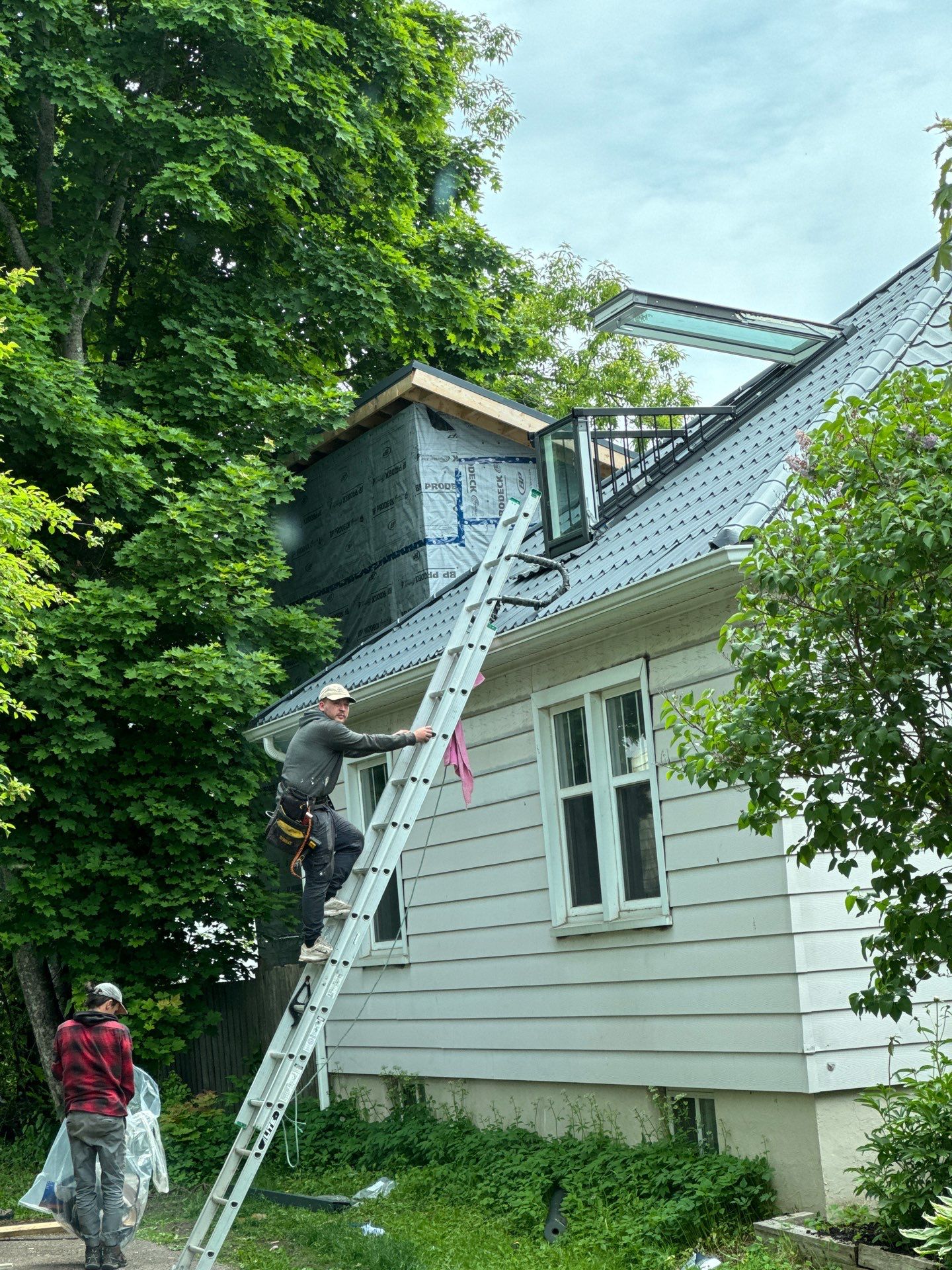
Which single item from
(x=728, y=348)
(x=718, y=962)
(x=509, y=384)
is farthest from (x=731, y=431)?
(x=509, y=384)

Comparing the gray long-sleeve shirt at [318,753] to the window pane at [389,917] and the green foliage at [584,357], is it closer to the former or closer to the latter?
the window pane at [389,917]

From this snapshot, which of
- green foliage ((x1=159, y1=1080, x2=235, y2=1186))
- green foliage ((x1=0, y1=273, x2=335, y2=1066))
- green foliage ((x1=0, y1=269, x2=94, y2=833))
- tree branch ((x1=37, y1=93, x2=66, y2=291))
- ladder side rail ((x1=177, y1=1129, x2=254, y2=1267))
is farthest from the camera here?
tree branch ((x1=37, y1=93, x2=66, y2=291))

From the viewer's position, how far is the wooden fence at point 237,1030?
14.0m

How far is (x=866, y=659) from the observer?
5172mm

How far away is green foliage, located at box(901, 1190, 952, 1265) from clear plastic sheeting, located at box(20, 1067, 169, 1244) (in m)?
4.97

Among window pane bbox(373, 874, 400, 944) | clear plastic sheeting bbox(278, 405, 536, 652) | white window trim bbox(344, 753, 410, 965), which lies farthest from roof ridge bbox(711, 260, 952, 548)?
clear plastic sheeting bbox(278, 405, 536, 652)

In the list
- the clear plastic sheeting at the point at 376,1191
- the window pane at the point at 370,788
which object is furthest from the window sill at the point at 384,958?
the clear plastic sheeting at the point at 376,1191

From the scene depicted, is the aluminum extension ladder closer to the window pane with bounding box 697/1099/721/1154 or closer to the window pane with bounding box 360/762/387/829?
the window pane with bounding box 697/1099/721/1154

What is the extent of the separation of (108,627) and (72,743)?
122cm

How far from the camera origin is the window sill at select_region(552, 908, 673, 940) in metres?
8.20

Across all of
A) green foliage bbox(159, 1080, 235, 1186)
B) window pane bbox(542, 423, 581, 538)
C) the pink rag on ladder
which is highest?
window pane bbox(542, 423, 581, 538)

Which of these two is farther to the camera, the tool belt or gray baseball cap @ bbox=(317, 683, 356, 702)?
gray baseball cap @ bbox=(317, 683, 356, 702)

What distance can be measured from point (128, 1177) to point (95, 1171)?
1.21 ft

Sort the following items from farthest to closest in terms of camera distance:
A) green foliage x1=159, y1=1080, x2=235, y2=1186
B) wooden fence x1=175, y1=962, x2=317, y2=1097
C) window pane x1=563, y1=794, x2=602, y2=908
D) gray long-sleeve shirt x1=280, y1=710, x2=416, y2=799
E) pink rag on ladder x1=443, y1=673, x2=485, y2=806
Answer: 1. wooden fence x1=175, y1=962, x2=317, y2=1097
2. green foliage x1=159, y1=1080, x2=235, y2=1186
3. window pane x1=563, y1=794, x2=602, y2=908
4. pink rag on ladder x1=443, y1=673, x2=485, y2=806
5. gray long-sleeve shirt x1=280, y1=710, x2=416, y2=799
